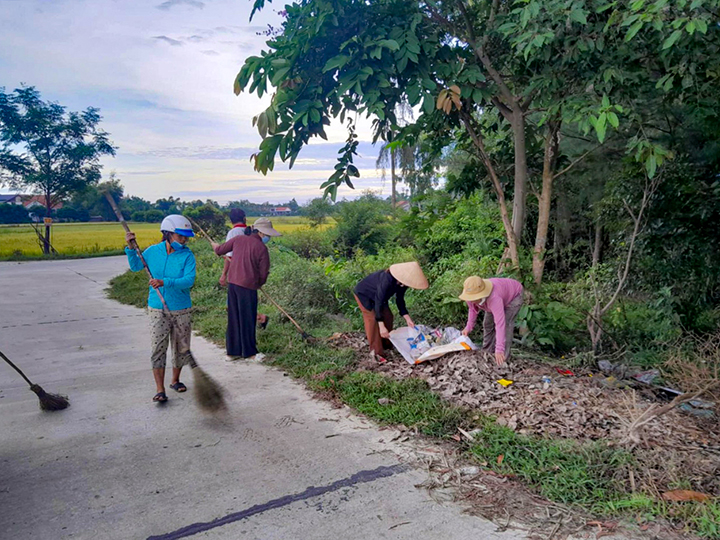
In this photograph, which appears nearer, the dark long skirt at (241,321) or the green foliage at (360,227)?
the dark long skirt at (241,321)

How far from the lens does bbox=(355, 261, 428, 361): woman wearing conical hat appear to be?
571cm

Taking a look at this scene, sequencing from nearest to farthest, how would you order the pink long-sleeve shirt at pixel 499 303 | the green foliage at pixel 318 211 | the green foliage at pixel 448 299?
the pink long-sleeve shirt at pixel 499 303, the green foliage at pixel 448 299, the green foliage at pixel 318 211

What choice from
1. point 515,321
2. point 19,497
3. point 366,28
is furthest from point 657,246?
point 19,497

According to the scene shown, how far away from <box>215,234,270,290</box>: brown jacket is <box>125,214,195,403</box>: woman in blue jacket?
1183mm

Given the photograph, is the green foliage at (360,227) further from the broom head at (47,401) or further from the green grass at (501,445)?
the broom head at (47,401)

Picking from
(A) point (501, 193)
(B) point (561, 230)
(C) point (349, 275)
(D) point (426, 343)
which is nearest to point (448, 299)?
(D) point (426, 343)

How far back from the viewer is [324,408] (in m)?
4.90

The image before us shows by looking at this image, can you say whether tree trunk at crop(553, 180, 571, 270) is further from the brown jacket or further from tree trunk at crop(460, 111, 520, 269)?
the brown jacket

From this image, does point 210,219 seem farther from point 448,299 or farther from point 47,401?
point 47,401

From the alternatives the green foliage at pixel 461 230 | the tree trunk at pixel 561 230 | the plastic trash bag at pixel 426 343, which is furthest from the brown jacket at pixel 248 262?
the tree trunk at pixel 561 230

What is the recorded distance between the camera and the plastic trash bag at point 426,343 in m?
5.63

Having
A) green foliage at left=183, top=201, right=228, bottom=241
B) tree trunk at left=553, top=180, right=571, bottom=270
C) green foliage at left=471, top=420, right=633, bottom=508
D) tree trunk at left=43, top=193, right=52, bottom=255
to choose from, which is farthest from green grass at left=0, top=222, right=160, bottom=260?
green foliage at left=471, top=420, right=633, bottom=508

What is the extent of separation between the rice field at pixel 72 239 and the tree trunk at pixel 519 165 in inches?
534

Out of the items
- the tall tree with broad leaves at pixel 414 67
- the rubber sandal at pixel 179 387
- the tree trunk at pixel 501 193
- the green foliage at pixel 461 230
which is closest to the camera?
the tall tree with broad leaves at pixel 414 67
